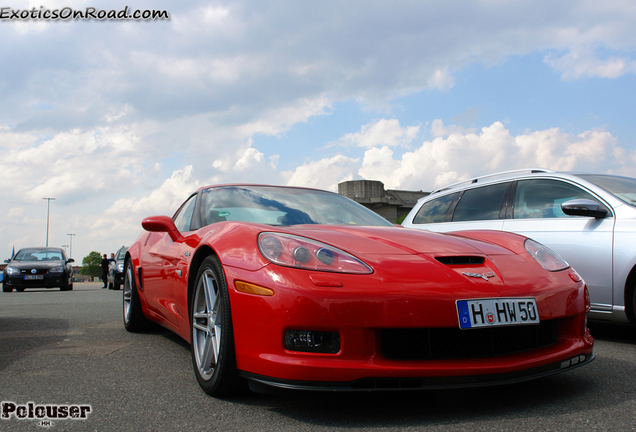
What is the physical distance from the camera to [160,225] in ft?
11.6

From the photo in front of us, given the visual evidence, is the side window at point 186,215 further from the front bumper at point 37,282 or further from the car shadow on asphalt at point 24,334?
the front bumper at point 37,282

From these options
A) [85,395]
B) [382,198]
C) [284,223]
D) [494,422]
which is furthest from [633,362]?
[382,198]

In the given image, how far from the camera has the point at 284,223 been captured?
10.8 ft

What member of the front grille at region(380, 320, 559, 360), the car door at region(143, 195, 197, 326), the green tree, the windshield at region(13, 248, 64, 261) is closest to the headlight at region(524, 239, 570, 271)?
the front grille at region(380, 320, 559, 360)

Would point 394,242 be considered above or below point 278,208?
below

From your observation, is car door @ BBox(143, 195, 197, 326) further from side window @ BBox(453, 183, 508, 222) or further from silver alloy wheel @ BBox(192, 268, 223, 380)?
side window @ BBox(453, 183, 508, 222)

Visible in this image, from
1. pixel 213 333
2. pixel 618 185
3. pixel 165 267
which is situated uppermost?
pixel 618 185

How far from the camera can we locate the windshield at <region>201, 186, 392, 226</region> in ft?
11.2

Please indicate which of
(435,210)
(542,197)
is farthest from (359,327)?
(435,210)

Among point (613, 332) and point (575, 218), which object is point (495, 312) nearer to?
point (575, 218)

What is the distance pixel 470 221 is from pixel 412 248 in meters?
2.96

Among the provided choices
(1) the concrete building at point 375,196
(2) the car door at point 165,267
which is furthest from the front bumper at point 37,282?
(1) the concrete building at point 375,196

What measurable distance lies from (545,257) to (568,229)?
172 cm

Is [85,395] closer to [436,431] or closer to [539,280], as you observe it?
[436,431]
